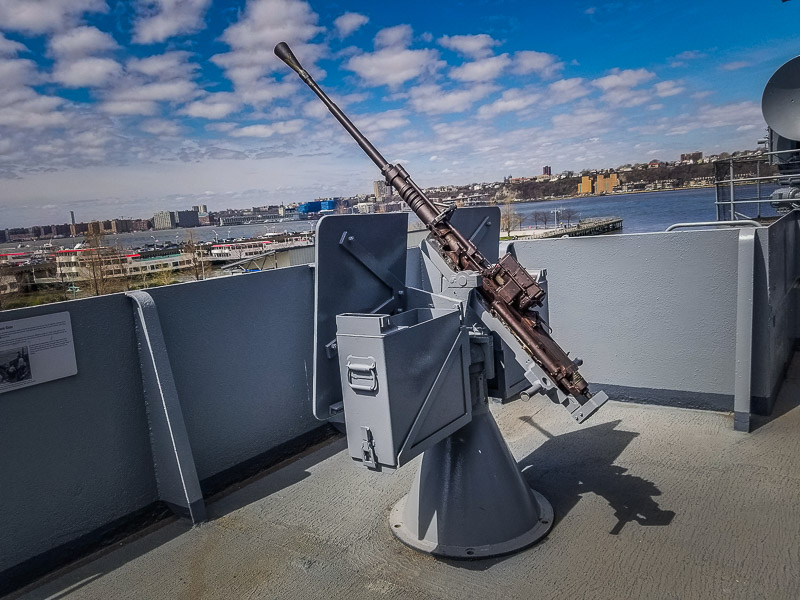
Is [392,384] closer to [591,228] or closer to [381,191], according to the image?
[381,191]

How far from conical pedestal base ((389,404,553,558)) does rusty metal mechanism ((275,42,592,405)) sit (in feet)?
2.05

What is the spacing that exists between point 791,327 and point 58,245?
36292 millimetres

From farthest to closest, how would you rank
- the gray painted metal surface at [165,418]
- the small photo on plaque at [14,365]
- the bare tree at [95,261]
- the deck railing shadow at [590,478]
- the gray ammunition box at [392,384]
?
the bare tree at [95,261] → the gray painted metal surface at [165,418] → the deck railing shadow at [590,478] → the small photo on plaque at [14,365] → the gray ammunition box at [392,384]

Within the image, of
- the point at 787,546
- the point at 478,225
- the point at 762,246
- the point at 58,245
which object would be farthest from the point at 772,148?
the point at 58,245

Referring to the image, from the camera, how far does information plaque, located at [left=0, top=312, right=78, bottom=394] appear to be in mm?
3496

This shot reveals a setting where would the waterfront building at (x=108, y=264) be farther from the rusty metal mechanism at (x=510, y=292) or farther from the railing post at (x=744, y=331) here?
the railing post at (x=744, y=331)

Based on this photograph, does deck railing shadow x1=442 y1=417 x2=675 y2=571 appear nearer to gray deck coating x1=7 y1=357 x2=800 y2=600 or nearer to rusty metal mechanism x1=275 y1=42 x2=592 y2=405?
gray deck coating x1=7 y1=357 x2=800 y2=600

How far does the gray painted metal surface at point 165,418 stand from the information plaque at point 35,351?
0.47 metres

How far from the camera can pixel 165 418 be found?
13.7 ft

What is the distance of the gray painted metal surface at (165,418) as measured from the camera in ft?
13.6

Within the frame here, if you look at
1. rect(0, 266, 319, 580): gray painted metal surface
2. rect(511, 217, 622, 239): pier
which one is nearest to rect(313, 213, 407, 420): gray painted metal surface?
rect(0, 266, 319, 580): gray painted metal surface

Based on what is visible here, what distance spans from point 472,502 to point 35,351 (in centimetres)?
286

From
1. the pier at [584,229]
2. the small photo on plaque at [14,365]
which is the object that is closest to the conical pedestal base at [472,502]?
the small photo on plaque at [14,365]

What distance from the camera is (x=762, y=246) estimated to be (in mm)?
5234
